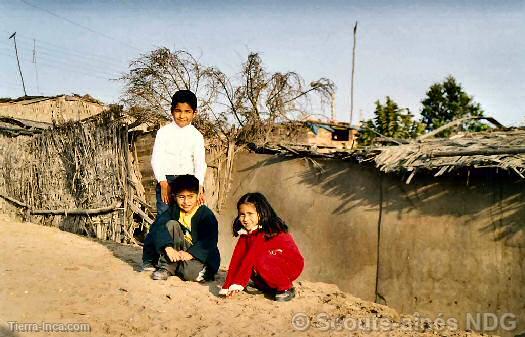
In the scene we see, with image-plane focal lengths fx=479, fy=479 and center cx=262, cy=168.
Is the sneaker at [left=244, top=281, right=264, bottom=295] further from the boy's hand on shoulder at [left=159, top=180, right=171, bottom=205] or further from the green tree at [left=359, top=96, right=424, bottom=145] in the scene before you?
the green tree at [left=359, top=96, right=424, bottom=145]

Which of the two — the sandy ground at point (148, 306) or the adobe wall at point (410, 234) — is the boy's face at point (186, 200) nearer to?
the sandy ground at point (148, 306)

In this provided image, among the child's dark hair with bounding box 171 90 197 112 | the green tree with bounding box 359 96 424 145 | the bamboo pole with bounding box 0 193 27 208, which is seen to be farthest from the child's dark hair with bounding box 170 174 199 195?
the green tree with bounding box 359 96 424 145

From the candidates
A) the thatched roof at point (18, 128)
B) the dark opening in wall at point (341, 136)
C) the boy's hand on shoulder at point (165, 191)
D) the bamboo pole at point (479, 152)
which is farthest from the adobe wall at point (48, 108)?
the bamboo pole at point (479, 152)

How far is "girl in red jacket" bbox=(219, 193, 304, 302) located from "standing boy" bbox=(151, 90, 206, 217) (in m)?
0.84

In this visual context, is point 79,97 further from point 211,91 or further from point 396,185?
point 396,185

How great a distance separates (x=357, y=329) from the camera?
3.46m

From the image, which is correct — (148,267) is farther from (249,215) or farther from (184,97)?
(184,97)

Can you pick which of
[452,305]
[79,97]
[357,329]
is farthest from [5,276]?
[79,97]

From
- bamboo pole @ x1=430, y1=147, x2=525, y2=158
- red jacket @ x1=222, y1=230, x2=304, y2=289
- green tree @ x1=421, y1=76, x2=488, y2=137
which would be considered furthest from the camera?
green tree @ x1=421, y1=76, x2=488, y2=137

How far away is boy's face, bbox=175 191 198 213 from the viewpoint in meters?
4.36

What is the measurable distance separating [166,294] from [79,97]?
1482 cm

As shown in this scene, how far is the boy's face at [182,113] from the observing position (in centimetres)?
473

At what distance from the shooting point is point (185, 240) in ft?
14.3

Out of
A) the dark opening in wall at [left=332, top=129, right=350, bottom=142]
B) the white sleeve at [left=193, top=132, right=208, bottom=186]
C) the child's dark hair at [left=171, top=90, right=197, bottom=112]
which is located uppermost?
the dark opening in wall at [left=332, top=129, right=350, bottom=142]
